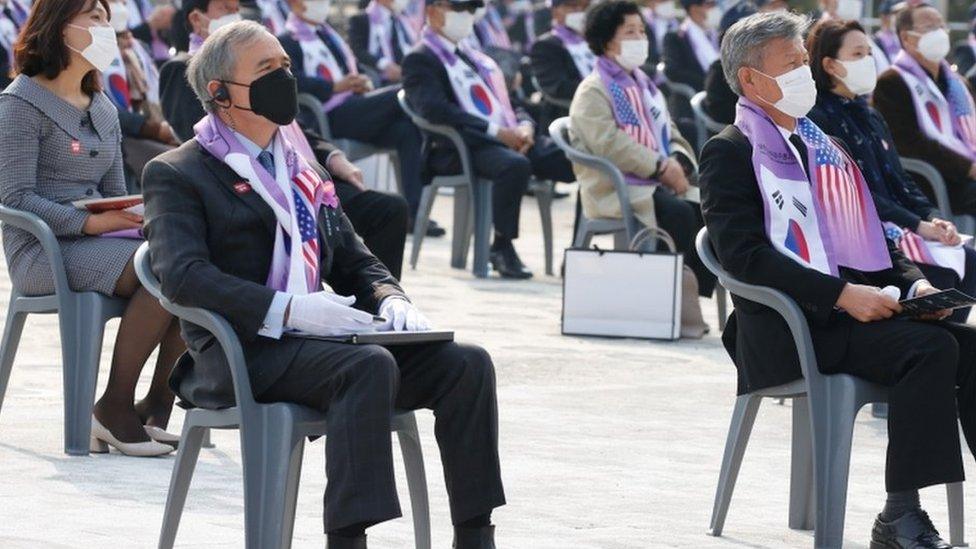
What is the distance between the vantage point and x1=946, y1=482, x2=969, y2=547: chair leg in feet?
18.3

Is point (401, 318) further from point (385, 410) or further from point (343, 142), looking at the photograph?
point (343, 142)

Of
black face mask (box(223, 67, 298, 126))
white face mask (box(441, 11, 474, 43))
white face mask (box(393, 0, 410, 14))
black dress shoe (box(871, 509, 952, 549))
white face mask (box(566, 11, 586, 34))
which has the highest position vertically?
black face mask (box(223, 67, 298, 126))

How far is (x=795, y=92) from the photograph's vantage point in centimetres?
581

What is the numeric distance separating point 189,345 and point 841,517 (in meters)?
1.60

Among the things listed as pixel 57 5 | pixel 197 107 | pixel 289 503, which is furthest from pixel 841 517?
pixel 197 107

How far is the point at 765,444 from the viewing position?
23.0ft

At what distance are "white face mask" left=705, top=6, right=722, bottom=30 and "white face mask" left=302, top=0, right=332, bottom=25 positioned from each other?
475 cm

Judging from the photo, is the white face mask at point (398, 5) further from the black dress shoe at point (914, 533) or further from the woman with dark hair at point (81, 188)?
the black dress shoe at point (914, 533)

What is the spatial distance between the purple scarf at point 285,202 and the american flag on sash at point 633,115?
5154 millimetres

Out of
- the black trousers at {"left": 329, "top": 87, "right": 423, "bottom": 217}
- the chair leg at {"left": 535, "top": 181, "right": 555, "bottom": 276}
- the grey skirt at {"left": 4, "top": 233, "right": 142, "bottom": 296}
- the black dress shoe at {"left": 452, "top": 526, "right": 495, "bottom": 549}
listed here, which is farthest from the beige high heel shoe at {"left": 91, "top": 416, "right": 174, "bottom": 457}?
the black trousers at {"left": 329, "top": 87, "right": 423, "bottom": 217}

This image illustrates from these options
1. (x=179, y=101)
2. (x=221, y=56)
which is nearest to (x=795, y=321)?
(x=221, y=56)

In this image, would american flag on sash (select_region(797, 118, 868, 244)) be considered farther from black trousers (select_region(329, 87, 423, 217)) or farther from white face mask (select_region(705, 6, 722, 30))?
white face mask (select_region(705, 6, 722, 30))

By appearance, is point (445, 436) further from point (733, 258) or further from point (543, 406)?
point (543, 406)

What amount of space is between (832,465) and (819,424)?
106mm
